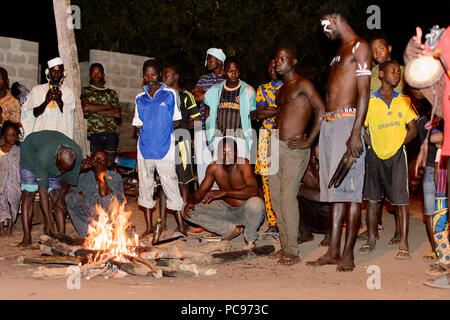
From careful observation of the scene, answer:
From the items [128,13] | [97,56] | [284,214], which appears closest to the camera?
[284,214]

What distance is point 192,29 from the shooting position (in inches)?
527

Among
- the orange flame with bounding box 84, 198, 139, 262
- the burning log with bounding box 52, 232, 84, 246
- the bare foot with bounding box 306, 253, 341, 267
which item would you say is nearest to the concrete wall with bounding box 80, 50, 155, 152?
the burning log with bounding box 52, 232, 84, 246

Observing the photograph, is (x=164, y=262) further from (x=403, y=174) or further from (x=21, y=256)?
(x=403, y=174)

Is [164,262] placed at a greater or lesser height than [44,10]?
lesser

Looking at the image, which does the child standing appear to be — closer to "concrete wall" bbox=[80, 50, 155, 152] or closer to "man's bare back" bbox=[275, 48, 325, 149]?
"man's bare back" bbox=[275, 48, 325, 149]

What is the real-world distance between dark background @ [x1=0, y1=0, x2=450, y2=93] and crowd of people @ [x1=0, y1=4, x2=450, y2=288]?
17.9 ft

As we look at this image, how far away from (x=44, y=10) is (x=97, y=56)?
15.6 feet

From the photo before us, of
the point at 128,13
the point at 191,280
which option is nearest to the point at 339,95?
the point at 191,280

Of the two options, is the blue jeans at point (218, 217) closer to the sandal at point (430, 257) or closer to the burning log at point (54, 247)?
the burning log at point (54, 247)

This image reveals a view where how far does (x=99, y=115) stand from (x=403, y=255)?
14.5ft

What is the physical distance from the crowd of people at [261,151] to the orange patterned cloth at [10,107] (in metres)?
0.01

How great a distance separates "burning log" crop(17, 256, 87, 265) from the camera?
519 cm

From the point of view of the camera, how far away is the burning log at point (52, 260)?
519 cm

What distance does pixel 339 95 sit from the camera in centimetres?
535
